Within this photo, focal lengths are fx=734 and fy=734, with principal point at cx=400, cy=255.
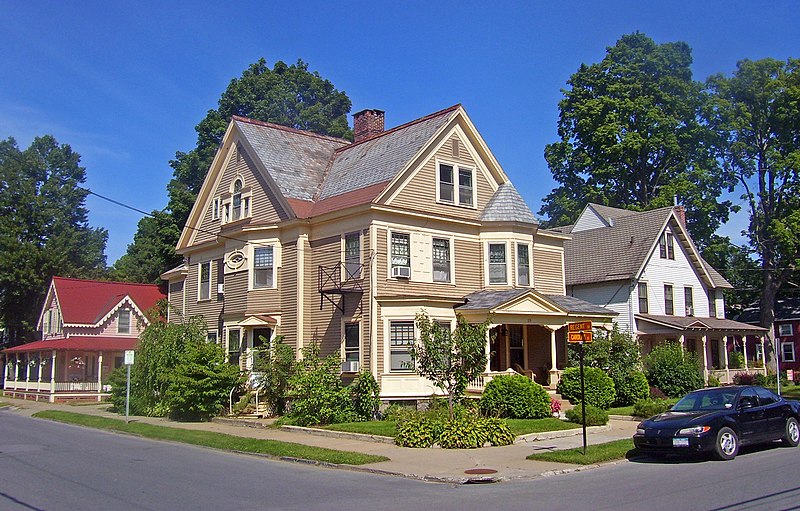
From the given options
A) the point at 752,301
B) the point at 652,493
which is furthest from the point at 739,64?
the point at 652,493

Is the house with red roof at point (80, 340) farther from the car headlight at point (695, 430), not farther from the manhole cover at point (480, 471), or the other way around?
the car headlight at point (695, 430)

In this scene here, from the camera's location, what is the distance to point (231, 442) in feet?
63.8

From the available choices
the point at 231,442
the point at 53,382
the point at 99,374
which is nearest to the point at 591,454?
the point at 231,442

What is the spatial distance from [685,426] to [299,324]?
639 inches

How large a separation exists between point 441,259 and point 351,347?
4925 mm

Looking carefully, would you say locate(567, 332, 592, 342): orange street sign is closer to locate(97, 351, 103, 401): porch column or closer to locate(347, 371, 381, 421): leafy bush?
locate(347, 371, 381, 421): leafy bush

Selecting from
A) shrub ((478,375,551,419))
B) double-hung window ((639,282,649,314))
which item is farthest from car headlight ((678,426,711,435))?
double-hung window ((639,282,649,314))

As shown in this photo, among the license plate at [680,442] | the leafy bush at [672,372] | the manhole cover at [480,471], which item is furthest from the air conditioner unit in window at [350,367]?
the license plate at [680,442]

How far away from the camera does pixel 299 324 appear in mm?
28234

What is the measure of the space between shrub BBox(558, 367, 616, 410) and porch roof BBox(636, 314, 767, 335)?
1081 cm

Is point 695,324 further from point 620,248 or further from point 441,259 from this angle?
point 441,259

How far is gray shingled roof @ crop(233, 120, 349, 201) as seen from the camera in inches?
1200

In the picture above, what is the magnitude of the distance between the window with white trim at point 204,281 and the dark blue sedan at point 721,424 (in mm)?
22959

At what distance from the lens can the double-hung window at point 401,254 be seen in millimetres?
27031
